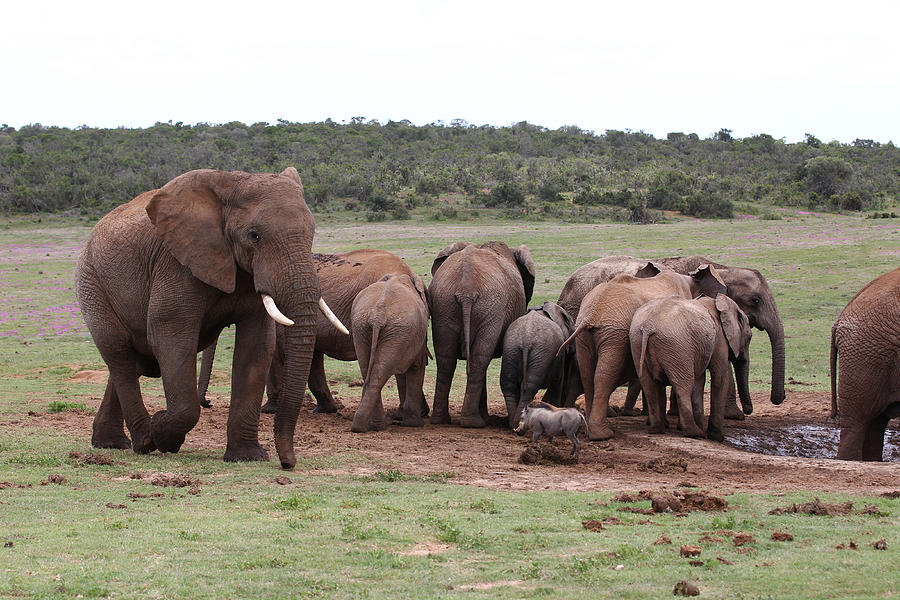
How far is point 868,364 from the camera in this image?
11.9m

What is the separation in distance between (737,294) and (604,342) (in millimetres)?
3744

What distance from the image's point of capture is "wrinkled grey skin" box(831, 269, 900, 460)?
464 inches

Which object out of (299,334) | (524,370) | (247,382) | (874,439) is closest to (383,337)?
(524,370)

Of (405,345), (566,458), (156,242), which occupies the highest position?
(156,242)

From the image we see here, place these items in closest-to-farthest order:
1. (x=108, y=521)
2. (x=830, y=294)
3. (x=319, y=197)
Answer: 1. (x=108, y=521)
2. (x=830, y=294)
3. (x=319, y=197)

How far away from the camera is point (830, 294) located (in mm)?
26656

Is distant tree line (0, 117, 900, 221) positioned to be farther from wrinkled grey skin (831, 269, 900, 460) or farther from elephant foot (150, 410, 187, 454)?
elephant foot (150, 410, 187, 454)

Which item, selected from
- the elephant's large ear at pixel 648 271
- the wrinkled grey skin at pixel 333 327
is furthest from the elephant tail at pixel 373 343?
the elephant's large ear at pixel 648 271

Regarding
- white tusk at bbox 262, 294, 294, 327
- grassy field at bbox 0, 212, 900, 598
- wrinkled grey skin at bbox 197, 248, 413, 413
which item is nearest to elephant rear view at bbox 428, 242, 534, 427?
wrinkled grey skin at bbox 197, 248, 413, 413

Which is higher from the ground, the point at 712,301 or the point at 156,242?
the point at 156,242

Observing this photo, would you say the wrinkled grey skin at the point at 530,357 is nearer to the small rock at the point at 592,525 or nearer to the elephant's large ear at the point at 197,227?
the elephant's large ear at the point at 197,227

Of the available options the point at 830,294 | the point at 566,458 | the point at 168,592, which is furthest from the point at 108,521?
the point at 830,294

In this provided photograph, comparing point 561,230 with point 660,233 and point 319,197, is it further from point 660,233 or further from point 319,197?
point 319,197

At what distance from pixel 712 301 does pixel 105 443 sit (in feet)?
25.5
